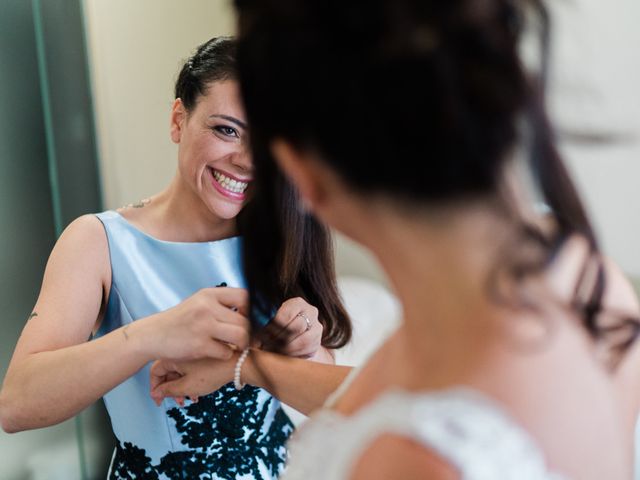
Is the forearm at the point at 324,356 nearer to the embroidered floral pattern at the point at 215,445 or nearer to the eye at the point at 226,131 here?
the embroidered floral pattern at the point at 215,445

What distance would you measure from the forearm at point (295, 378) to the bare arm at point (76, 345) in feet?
0.18

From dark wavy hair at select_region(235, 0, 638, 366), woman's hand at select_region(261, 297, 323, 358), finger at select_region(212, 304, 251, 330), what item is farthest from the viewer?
woman's hand at select_region(261, 297, 323, 358)

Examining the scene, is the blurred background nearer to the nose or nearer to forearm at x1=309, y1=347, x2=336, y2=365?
the nose

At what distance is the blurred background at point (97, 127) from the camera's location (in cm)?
146

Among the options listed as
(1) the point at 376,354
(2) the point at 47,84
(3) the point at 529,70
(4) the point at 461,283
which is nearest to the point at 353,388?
(1) the point at 376,354

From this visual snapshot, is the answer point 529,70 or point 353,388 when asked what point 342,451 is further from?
point 529,70

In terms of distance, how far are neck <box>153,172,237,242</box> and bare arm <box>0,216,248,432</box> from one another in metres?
0.18

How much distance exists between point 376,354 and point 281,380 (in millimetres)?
364

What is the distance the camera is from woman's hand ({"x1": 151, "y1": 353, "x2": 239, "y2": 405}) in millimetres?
925

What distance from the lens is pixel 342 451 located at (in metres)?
0.49

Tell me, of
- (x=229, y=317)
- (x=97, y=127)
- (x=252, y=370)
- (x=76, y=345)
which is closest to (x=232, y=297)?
(x=229, y=317)

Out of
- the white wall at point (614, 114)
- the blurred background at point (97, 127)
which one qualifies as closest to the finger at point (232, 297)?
the blurred background at point (97, 127)

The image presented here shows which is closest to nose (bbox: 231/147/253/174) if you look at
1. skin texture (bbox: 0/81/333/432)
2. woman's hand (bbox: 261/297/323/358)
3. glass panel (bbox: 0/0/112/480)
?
skin texture (bbox: 0/81/333/432)

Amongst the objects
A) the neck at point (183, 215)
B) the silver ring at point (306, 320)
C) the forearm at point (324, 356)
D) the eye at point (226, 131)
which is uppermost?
the eye at point (226, 131)
